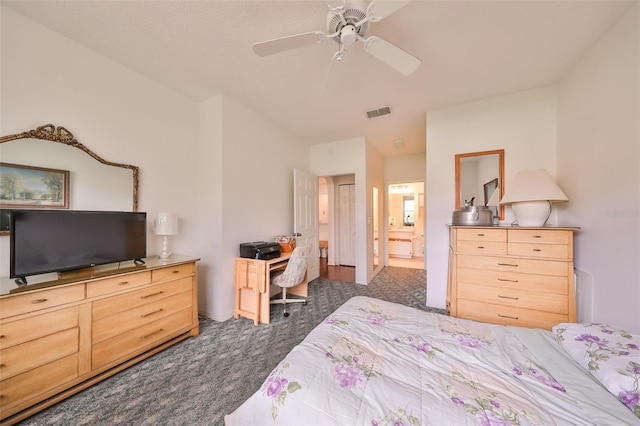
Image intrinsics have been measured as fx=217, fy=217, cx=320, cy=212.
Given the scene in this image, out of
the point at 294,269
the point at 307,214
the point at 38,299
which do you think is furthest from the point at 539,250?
the point at 38,299

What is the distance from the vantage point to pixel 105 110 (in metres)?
2.03

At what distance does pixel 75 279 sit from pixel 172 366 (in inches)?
38.5

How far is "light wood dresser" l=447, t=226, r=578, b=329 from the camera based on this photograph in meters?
1.94

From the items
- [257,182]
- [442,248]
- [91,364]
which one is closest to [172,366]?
[91,364]

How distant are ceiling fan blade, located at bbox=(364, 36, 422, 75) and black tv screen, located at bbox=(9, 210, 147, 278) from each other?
2413mm

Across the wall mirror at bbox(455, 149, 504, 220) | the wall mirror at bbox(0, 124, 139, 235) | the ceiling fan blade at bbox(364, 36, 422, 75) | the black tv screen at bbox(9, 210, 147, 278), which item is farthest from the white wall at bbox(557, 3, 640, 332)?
the wall mirror at bbox(0, 124, 139, 235)

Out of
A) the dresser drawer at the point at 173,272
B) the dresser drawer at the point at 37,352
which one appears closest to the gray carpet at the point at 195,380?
the dresser drawer at the point at 37,352

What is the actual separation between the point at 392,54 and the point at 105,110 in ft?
8.44

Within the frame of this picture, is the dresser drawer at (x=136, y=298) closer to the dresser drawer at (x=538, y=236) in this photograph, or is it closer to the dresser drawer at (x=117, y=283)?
the dresser drawer at (x=117, y=283)

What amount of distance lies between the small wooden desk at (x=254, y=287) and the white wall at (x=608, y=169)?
292 centimetres

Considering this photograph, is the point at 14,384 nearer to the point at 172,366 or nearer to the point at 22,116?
the point at 172,366

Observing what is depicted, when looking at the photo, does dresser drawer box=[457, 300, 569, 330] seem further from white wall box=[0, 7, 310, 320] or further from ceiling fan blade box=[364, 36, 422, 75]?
white wall box=[0, 7, 310, 320]

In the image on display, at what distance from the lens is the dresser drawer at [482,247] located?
216cm

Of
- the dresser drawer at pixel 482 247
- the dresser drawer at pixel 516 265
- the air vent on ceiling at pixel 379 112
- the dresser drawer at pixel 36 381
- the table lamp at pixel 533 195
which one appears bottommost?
the dresser drawer at pixel 36 381
